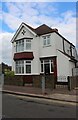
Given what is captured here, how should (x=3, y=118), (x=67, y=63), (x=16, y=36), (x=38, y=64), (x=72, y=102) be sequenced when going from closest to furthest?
(x=3, y=118), (x=72, y=102), (x=67, y=63), (x=38, y=64), (x=16, y=36)

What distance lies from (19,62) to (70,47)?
313 inches

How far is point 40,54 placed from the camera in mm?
32312

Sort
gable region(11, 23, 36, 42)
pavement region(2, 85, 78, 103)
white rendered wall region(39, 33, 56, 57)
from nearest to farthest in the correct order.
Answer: pavement region(2, 85, 78, 103) → white rendered wall region(39, 33, 56, 57) → gable region(11, 23, 36, 42)

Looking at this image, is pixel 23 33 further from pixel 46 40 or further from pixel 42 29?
pixel 46 40

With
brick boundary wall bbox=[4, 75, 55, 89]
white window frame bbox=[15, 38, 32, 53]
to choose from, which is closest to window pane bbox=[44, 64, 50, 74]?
brick boundary wall bbox=[4, 75, 55, 89]

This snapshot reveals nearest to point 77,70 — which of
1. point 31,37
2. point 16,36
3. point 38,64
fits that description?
point 38,64

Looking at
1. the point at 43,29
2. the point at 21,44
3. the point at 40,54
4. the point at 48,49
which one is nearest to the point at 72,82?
the point at 48,49

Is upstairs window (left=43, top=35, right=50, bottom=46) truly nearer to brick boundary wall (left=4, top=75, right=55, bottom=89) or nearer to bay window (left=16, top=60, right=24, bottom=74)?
bay window (left=16, top=60, right=24, bottom=74)

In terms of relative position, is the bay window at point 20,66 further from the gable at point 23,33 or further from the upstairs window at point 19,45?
the gable at point 23,33

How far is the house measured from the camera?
30.3 metres

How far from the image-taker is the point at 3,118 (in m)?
8.90

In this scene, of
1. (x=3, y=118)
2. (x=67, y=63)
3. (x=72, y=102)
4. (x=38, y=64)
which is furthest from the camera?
(x=38, y=64)

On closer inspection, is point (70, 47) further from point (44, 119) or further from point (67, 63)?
point (44, 119)

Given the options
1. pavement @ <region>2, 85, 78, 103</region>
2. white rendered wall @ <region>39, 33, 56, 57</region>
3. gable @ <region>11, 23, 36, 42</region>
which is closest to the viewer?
pavement @ <region>2, 85, 78, 103</region>
